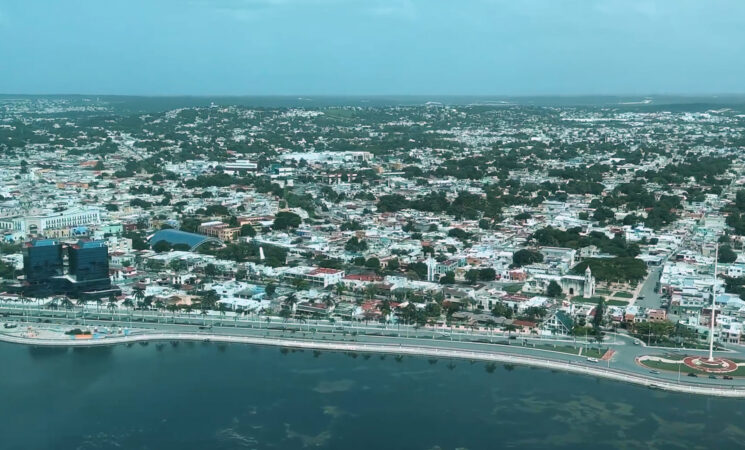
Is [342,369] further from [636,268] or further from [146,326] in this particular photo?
[636,268]

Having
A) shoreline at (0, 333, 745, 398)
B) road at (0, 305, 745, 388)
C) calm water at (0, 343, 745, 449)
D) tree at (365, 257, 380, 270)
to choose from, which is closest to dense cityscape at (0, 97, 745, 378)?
tree at (365, 257, 380, 270)

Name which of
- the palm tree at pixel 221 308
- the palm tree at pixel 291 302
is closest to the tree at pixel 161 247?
the palm tree at pixel 221 308

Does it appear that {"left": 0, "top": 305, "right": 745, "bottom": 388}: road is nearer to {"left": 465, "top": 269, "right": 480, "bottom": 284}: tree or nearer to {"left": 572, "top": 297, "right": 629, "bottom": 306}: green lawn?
{"left": 572, "top": 297, "right": 629, "bottom": 306}: green lawn

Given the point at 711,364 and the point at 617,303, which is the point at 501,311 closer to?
the point at 617,303

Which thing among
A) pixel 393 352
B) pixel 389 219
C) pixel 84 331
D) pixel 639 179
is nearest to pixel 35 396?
pixel 84 331

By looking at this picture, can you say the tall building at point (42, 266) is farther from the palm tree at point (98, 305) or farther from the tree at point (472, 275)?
the tree at point (472, 275)

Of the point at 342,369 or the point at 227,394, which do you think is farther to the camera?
the point at 342,369
